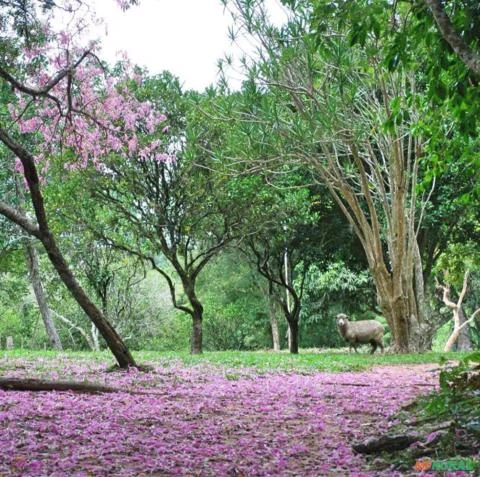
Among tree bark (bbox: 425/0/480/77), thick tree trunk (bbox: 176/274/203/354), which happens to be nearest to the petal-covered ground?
tree bark (bbox: 425/0/480/77)

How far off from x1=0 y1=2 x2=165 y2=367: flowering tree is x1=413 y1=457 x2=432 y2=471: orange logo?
635 centimetres

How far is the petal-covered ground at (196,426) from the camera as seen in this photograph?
4316mm

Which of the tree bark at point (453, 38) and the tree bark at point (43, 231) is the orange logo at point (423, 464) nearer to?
the tree bark at point (453, 38)

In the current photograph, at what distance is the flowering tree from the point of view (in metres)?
8.70

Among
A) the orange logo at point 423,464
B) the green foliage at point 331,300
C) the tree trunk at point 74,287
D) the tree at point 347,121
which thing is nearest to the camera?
the orange logo at point 423,464

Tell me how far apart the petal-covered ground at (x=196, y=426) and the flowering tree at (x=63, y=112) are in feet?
6.46

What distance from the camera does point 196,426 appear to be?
230 inches

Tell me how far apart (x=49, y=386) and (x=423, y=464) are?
5347mm

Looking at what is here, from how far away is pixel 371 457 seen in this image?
4414 millimetres

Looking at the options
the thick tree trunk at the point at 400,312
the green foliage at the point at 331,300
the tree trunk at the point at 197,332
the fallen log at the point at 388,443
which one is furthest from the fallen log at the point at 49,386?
the green foliage at the point at 331,300

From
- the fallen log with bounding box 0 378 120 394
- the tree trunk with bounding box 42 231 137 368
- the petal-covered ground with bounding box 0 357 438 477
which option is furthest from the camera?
the tree trunk with bounding box 42 231 137 368

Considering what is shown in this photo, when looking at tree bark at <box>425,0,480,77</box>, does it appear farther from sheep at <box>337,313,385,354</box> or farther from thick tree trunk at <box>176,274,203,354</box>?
sheep at <box>337,313,385,354</box>

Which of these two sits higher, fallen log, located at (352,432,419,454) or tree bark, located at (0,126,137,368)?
tree bark, located at (0,126,137,368)

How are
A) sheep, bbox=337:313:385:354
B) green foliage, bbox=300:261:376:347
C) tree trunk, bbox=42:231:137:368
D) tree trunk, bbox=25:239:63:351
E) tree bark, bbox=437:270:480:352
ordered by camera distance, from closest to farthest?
tree trunk, bbox=42:231:137:368 < sheep, bbox=337:313:385:354 < tree trunk, bbox=25:239:63:351 < green foliage, bbox=300:261:376:347 < tree bark, bbox=437:270:480:352
